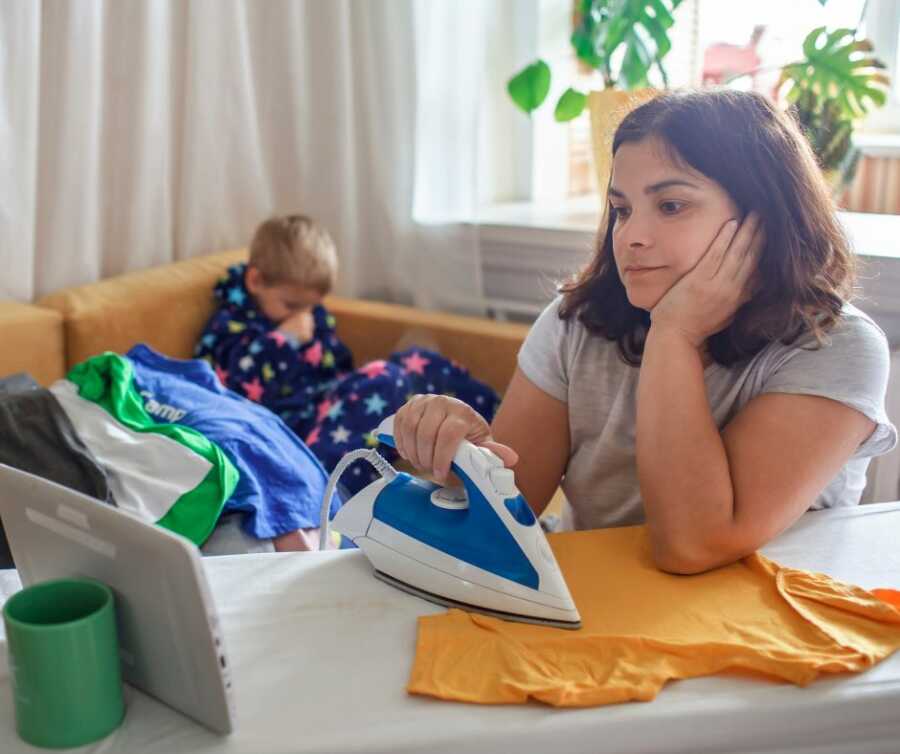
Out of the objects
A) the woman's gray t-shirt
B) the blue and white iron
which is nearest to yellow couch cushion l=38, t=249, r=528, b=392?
the woman's gray t-shirt

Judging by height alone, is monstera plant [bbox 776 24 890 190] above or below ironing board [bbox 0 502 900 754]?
above

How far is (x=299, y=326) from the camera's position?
2.42m

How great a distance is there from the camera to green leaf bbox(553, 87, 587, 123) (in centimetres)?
260

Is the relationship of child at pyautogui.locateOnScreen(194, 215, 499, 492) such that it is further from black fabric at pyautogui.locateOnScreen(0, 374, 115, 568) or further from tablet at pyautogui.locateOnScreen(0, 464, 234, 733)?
tablet at pyautogui.locateOnScreen(0, 464, 234, 733)

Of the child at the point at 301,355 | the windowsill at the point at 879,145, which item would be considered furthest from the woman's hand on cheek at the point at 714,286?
the windowsill at the point at 879,145

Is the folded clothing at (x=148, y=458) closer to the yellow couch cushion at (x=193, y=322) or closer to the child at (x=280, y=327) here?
the yellow couch cushion at (x=193, y=322)

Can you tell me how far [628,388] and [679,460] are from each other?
0.72ft

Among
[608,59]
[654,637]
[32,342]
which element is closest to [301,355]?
[32,342]

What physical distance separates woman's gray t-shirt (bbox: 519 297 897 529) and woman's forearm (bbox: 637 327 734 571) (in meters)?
0.10

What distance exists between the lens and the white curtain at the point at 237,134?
217cm

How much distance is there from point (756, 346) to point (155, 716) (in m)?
0.77

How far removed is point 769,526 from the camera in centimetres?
110

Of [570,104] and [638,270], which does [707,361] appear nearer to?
[638,270]

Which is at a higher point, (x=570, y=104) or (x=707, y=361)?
(x=570, y=104)
